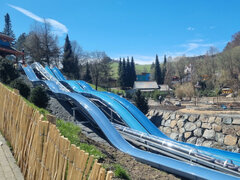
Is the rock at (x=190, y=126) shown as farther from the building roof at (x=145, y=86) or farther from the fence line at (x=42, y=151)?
the building roof at (x=145, y=86)

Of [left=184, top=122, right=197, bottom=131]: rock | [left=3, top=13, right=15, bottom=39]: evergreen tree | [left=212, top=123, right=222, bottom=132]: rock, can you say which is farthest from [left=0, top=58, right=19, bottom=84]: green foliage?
[left=3, top=13, right=15, bottom=39]: evergreen tree

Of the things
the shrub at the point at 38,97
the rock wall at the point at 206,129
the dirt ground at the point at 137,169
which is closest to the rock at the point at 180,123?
the rock wall at the point at 206,129

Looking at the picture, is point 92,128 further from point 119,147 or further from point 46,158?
point 46,158

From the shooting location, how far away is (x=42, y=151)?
3191 mm

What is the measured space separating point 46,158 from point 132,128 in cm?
688

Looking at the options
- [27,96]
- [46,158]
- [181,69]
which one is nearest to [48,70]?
[27,96]

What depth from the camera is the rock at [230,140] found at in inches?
322

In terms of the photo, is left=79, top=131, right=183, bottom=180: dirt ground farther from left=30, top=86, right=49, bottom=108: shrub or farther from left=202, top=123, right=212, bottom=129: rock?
left=30, top=86, right=49, bottom=108: shrub

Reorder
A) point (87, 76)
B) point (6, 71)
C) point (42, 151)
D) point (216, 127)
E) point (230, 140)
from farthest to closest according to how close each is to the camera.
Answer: point (87, 76) < point (6, 71) < point (216, 127) < point (230, 140) < point (42, 151)

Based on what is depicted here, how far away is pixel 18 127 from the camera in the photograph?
4.43 m

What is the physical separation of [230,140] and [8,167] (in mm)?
8145

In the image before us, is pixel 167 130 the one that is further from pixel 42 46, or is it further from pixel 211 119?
pixel 42 46

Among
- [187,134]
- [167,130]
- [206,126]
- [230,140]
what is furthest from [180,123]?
[230,140]

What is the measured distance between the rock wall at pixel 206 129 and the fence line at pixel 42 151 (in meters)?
7.20
